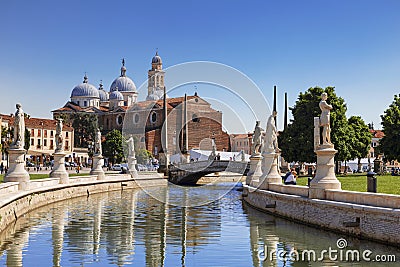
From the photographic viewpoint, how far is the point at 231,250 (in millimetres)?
16453

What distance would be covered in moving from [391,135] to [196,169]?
2022 centimetres

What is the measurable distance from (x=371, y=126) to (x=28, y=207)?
135089 millimetres

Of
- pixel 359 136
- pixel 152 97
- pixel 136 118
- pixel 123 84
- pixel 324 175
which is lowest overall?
pixel 324 175

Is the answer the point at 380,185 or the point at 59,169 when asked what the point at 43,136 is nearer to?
the point at 59,169

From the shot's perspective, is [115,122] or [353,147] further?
[115,122]

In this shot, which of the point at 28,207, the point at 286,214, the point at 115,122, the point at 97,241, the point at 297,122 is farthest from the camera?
the point at 115,122

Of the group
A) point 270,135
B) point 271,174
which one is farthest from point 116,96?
point 271,174

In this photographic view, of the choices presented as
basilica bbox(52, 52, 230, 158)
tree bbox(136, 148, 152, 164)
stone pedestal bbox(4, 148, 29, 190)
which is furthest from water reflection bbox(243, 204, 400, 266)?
tree bbox(136, 148, 152, 164)

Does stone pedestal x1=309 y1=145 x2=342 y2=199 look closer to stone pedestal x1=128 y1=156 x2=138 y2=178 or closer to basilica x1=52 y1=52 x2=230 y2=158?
stone pedestal x1=128 y1=156 x2=138 y2=178

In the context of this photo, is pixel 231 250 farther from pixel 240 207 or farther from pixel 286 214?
pixel 240 207

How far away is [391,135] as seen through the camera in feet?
181

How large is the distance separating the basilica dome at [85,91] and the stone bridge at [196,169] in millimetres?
87837

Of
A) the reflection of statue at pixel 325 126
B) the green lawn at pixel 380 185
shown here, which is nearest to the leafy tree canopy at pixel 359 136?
the green lawn at pixel 380 185

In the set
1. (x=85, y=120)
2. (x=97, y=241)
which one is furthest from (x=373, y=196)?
(x=85, y=120)
